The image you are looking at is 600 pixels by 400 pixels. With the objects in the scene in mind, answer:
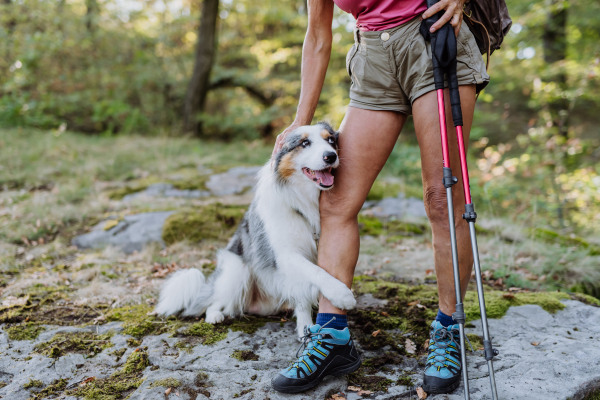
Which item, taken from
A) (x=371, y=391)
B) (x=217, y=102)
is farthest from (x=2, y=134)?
(x=371, y=391)

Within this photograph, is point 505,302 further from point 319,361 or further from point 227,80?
point 227,80

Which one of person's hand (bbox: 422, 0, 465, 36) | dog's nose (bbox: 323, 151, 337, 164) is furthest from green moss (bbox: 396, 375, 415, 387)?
person's hand (bbox: 422, 0, 465, 36)

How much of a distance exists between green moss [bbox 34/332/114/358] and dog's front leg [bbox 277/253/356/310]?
103cm

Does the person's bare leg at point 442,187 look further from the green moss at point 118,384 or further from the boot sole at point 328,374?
the green moss at point 118,384

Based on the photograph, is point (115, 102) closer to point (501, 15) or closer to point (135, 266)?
point (135, 266)

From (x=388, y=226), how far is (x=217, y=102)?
8425 mm

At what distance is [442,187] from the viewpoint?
181 cm

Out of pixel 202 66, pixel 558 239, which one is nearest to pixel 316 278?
pixel 558 239

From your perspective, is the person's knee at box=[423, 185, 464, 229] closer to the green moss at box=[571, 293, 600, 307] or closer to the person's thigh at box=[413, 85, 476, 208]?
the person's thigh at box=[413, 85, 476, 208]

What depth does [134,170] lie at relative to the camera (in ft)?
21.3

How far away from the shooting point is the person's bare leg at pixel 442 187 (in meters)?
1.77

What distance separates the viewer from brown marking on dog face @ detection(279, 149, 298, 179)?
7.69ft

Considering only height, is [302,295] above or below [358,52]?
below

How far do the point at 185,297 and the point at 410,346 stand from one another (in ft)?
4.58
